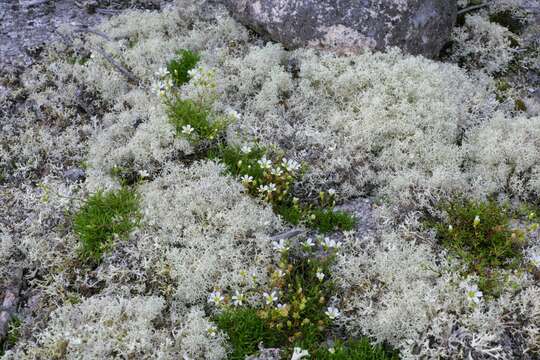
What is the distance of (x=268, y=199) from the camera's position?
230 inches

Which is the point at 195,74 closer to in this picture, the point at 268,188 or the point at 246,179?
the point at 246,179

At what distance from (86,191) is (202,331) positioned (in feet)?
7.77

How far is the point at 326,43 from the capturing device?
7.51m

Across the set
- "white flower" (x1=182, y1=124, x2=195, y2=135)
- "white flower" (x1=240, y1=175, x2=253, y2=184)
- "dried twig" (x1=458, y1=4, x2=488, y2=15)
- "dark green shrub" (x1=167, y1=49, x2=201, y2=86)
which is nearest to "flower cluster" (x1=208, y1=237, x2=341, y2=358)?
"white flower" (x1=240, y1=175, x2=253, y2=184)

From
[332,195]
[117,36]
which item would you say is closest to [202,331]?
[332,195]

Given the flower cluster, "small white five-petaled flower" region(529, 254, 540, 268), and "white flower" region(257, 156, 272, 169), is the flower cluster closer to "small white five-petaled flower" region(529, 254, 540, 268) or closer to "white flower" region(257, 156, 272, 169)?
"white flower" region(257, 156, 272, 169)

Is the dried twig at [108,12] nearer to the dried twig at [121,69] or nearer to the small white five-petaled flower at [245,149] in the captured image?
the dried twig at [121,69]

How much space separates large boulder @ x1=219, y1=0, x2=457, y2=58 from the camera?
23.9 ft

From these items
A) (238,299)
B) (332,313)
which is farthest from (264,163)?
(332,313)

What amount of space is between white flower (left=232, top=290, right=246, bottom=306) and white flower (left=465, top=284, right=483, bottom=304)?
1982 millimetres

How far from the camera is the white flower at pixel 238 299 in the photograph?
4750mm

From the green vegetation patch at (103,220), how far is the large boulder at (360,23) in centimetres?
355

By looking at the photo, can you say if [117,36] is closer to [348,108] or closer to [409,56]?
[348,108]

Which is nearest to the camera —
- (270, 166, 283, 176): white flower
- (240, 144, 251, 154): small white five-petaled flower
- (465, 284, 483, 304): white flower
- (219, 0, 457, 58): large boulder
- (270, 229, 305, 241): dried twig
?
(465, 284, 483, 304): white flower
